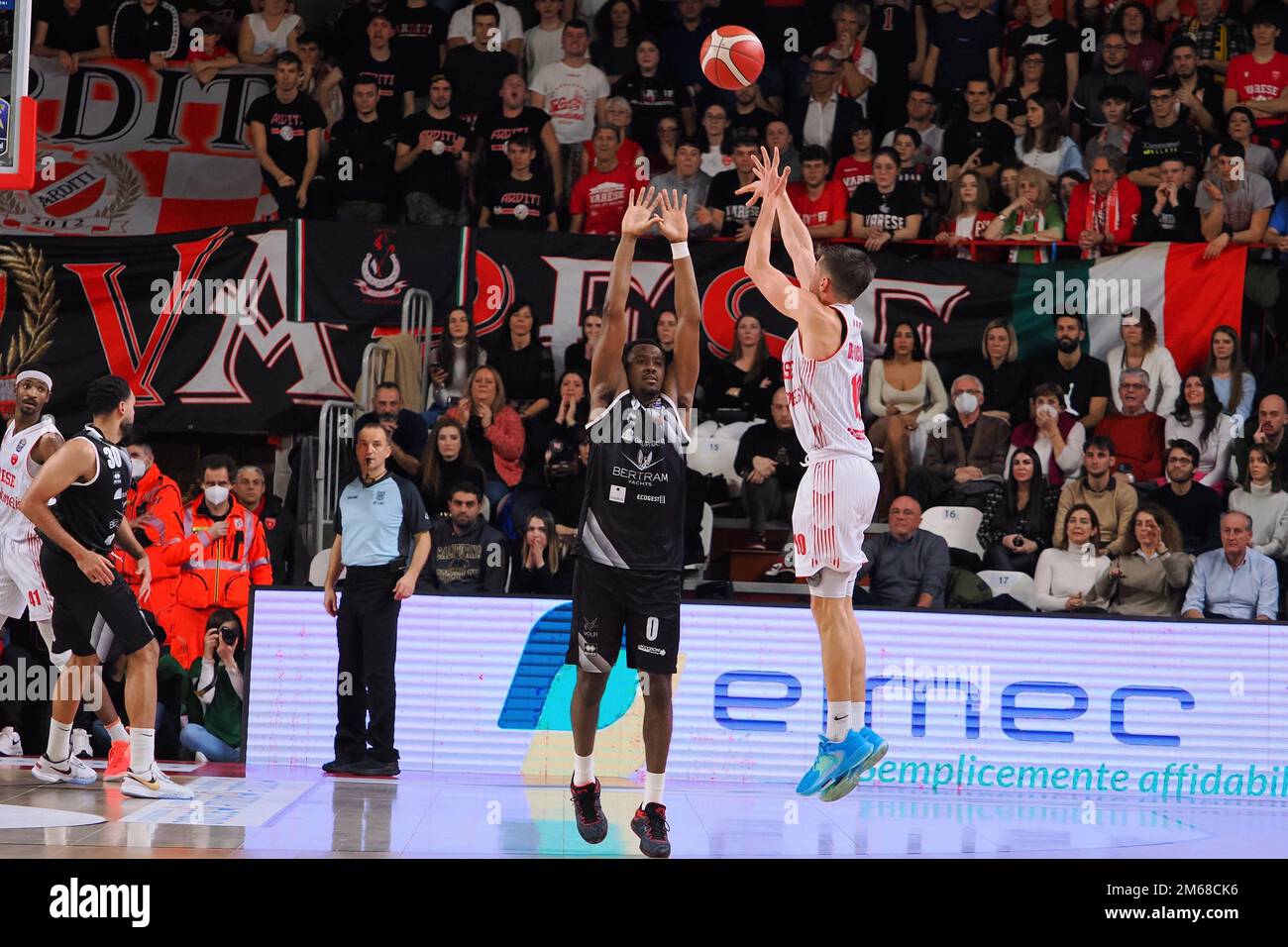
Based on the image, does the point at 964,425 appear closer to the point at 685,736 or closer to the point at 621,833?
the point at 685,736

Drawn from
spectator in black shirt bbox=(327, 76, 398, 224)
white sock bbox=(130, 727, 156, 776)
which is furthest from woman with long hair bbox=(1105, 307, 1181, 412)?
white sock bbox=(130, 727, 156, 776)

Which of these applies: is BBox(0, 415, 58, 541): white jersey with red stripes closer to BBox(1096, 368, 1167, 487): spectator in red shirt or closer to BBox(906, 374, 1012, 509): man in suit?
BBox(906, 374, 1012, 509): man in suit

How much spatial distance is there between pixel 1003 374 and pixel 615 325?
22.3 ft

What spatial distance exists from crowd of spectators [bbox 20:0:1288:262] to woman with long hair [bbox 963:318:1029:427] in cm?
109

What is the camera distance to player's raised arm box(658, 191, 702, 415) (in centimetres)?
742

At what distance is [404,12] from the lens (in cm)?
1566

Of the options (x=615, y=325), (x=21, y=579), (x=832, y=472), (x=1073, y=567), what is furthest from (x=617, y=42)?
(x=832, y=472)

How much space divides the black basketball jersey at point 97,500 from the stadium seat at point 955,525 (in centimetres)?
633

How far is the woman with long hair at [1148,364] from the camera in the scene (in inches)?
515

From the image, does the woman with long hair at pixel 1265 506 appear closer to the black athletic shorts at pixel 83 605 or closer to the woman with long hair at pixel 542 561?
the woman with long hair at pixel 542 561

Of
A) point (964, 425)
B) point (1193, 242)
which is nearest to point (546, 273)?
point (964, 425)

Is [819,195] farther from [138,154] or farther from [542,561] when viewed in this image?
[138,154]

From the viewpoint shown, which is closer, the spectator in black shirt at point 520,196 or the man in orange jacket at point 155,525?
the man in orange jacket at point 155,525

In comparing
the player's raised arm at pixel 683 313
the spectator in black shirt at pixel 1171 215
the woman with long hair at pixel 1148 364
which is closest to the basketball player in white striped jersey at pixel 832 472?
the player's raised arm at pixel 683 313
